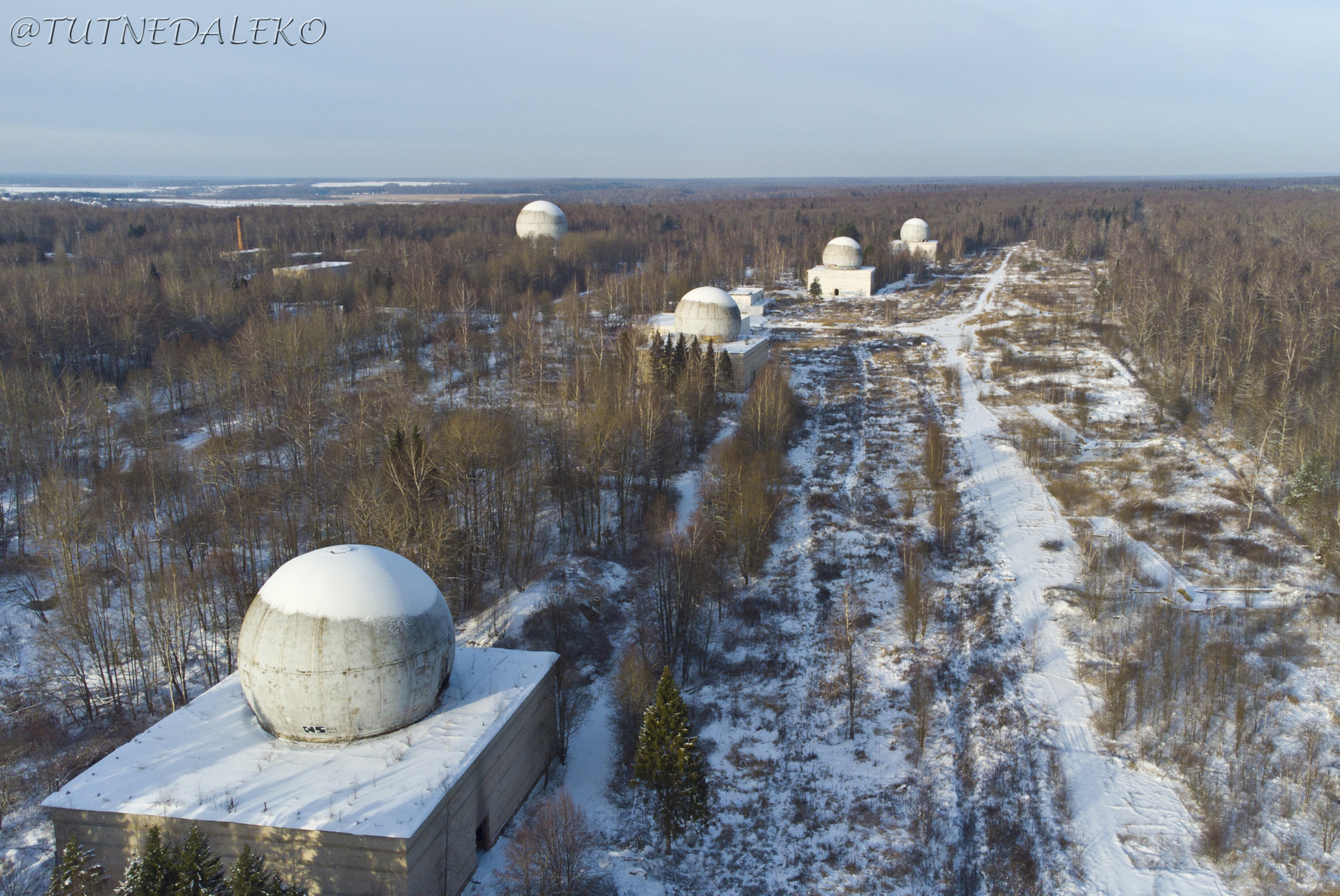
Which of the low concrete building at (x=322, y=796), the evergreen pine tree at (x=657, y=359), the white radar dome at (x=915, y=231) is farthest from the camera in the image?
the white radar dome at (x=915, y=231)

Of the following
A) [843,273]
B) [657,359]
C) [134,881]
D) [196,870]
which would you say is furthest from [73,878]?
[843,273]

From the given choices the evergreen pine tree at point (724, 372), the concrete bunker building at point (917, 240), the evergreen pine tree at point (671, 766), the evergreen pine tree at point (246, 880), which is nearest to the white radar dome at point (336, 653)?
the evergreen pine tree at point (246, 880)

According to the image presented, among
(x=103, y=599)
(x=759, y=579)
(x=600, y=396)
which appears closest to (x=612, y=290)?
(x=600, y=396)

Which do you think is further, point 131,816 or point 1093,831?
point 1093,831

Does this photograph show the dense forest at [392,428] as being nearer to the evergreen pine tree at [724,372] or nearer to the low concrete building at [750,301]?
the evergreen pine tree at [724,372]

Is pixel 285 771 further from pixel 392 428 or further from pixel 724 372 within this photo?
pixel 724 372

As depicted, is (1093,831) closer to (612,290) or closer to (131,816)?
(131,816)

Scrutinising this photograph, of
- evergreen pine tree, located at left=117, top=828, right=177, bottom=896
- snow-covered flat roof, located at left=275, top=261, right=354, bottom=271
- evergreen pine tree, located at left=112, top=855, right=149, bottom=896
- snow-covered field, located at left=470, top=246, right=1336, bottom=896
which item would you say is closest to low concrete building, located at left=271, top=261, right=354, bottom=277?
snow-covered flat roof, located at left=275, top=261, right=354, bottom=271
